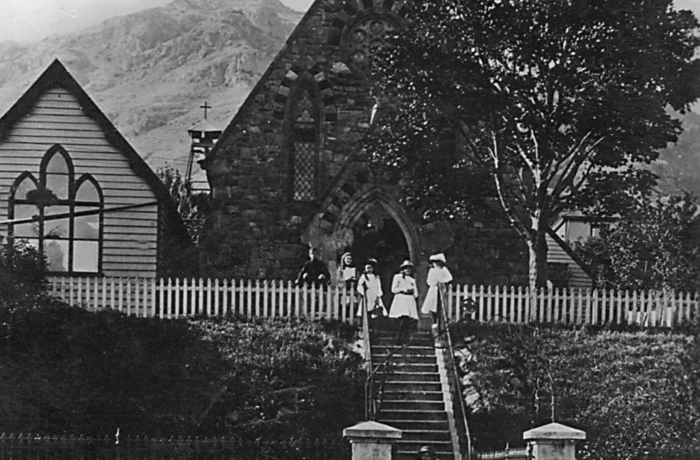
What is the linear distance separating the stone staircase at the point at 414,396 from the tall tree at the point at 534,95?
203 inches

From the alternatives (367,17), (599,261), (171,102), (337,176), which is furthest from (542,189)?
(171,102)

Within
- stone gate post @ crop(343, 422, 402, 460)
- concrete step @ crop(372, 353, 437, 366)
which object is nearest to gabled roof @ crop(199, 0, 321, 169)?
concrete step @ crop(372, 353, 437, 366)

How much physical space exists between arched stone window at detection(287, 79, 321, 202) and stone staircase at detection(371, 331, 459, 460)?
8.46m

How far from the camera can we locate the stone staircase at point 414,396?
24078 millimetres

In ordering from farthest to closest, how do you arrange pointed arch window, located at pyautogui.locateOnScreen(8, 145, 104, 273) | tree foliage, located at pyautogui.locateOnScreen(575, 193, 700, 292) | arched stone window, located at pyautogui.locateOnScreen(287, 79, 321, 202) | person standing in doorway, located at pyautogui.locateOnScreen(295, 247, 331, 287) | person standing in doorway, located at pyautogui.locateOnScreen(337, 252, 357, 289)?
1. tree foliage, located at pyautogui.locateOnScreen(575, 193, 700, 292)
2. arched stone window, located at pyautogui.locateOnScreen(287, 79, 321, 202)
3. pointed arch window, located at pyautogui.locateOnScreen(8, 145, 104, 273)
4. person standing in doorway, located at pyautogui.locateOnScreen(295, 247, 331, 287)
5. person standing in doorway, located at pyautogui.locateOnScreen(337, 252, 357, 289)

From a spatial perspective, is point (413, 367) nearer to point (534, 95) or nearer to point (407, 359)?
point (407, 359)

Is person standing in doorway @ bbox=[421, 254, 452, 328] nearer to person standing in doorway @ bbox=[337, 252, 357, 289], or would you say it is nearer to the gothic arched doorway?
person standing in doorway @ bbox=[337, 252, 357, 289]

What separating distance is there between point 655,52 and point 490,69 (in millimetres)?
3818

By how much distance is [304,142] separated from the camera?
1439 inches

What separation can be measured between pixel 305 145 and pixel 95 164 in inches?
231

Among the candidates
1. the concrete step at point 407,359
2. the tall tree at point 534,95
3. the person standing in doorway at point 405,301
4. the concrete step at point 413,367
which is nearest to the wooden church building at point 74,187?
the tall tree at point 534,95

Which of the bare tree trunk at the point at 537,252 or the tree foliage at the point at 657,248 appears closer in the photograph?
the bare tree trunk at the point at 537,252

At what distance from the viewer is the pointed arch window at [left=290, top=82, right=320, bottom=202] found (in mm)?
36344

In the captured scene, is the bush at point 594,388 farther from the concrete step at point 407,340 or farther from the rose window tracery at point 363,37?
the rose window tracery at point 363,37
